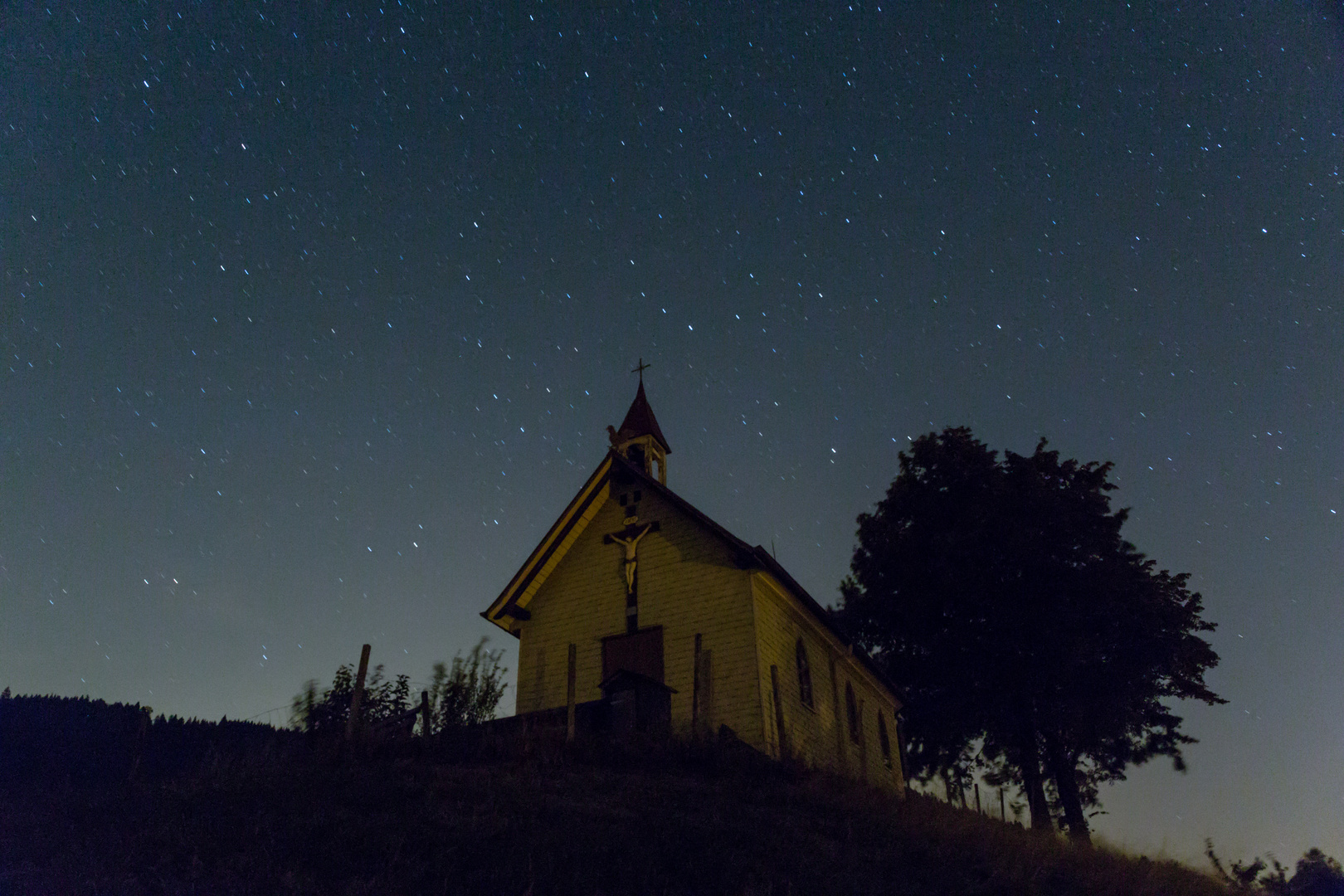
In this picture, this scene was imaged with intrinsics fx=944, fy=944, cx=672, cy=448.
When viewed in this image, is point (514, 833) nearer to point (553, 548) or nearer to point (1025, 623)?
point (553, 548)

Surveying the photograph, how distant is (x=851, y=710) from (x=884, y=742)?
3.67 m

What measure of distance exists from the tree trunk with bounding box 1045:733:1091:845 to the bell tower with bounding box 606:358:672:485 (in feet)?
51.0

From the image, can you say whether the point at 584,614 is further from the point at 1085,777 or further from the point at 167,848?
the point at 1085,777

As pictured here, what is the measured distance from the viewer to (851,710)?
28.4 metres

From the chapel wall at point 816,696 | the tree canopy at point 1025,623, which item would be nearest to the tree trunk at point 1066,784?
the tree canopy at point 1025,623

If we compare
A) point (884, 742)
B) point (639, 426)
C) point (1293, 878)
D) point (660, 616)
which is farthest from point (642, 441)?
point (1293, 878)

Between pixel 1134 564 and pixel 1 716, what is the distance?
3500 cm

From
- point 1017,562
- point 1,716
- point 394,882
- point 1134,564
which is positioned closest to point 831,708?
point 1017,562

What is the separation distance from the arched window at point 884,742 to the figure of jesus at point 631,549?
1103 centimetres

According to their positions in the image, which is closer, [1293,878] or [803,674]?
[803,674]

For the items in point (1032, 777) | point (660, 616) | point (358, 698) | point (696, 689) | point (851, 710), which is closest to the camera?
point (358, 698)

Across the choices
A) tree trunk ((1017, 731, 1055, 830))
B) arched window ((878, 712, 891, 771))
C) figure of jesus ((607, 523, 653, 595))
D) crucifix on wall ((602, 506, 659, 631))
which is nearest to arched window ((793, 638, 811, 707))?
crucifix on wall ((602, 506, 659, 631))

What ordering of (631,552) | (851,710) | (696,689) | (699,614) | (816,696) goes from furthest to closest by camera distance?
(851,710), (816,696), (631,552), (699,614), (696,689)

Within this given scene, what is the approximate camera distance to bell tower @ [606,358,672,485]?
29344 millimetres
